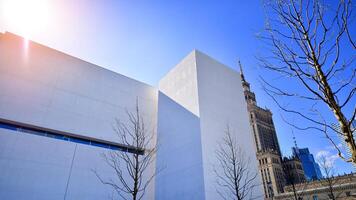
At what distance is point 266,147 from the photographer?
72.9 meters

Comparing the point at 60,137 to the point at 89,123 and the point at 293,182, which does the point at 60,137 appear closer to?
the point at 89,123

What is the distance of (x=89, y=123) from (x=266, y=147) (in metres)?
71.9

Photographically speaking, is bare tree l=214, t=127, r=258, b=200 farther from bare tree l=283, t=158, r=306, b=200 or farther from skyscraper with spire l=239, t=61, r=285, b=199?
skyscraper with spire l=239, t=61, r=285, b=199

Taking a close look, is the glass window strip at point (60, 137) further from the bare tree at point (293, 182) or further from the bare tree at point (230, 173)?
the bare tree at point (293, 182)

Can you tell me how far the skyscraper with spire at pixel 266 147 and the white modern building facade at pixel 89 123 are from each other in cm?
5507

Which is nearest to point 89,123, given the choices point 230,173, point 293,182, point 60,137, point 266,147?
point 60,137

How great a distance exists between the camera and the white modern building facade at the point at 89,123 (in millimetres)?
10258

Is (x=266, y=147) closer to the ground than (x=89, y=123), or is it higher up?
higher up

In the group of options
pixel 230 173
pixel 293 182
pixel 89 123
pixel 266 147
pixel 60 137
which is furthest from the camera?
pixel 266 147

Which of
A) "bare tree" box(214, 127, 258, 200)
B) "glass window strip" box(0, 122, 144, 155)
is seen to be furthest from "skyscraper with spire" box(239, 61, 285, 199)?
"glass window strip" box(0, 122, 144, 155)

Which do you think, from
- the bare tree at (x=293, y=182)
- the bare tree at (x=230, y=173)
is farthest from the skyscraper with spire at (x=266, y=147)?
the bare tree at (x=230, y=173)

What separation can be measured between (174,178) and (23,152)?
785 cm

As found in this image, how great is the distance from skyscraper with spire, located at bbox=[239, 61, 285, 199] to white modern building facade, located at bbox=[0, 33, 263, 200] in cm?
5507

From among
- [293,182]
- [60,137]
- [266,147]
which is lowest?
[293,182]
